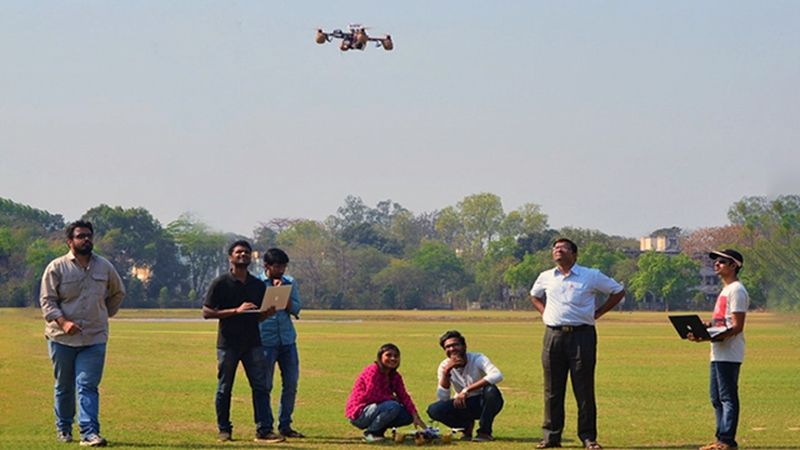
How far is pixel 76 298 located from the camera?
15.0 meters

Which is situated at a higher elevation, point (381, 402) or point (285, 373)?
point (285, 373)

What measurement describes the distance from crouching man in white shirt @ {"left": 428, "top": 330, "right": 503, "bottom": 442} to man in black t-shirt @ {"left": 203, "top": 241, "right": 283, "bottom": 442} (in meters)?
1.82

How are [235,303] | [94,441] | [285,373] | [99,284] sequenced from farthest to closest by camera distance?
[285,373], [235,303], [99,284], [94,441]

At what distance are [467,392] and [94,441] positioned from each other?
3.88 metres

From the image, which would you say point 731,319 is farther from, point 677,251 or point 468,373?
point 677,251

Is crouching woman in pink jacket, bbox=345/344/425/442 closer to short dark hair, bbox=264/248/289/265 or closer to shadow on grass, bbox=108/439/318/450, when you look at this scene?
shadow on grass, bbox=108/439/318/450

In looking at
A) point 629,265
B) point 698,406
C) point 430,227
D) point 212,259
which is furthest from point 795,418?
point 430,227

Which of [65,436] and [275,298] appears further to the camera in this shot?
[275,298]

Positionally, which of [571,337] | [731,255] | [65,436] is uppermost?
[731,255]

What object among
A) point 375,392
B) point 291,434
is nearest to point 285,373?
point 291,434

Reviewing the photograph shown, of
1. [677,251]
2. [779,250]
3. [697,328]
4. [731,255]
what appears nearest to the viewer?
[697,328]

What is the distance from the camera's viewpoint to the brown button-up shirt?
1486cm

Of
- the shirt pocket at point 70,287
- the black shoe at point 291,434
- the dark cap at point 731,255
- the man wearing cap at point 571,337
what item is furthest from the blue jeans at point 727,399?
the shirt pocket at point 70,287

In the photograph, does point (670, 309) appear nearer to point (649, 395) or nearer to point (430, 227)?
point (430, 227)
